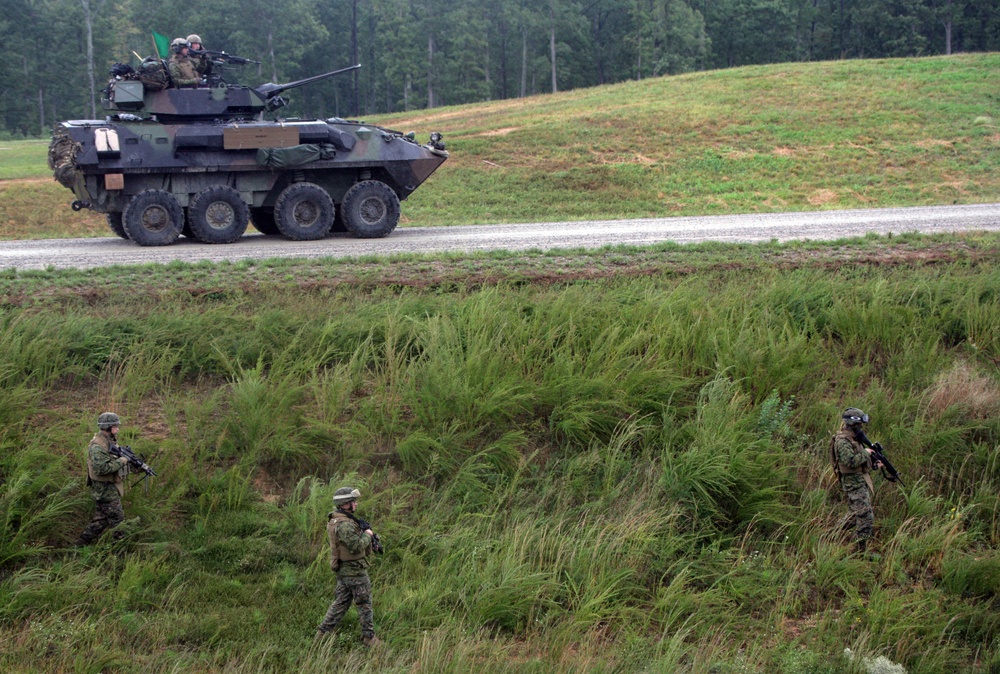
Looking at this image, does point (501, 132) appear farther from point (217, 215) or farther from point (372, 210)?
point (217, 215)

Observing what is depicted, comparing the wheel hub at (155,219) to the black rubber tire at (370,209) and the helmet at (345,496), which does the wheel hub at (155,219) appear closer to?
the black rubber tire at (370,209)

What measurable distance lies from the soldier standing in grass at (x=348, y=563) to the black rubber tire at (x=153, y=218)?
11.4m

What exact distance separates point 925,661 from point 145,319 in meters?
7.91

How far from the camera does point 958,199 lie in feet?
78.3

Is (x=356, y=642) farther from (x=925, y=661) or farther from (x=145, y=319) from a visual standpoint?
(x=145, y=319)

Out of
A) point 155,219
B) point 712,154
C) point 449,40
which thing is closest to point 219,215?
point 155,219

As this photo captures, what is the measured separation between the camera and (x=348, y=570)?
662 cm

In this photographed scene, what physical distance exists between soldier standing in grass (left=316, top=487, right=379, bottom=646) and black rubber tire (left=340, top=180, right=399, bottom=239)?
38.1 ft

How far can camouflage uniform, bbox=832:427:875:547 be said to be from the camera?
8.09 metres

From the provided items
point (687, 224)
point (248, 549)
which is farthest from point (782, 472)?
point (687, 224)

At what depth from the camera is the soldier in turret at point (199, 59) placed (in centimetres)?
1805

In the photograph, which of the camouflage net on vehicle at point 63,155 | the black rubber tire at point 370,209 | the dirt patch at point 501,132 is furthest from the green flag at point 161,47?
the dirt patch at point 501,132

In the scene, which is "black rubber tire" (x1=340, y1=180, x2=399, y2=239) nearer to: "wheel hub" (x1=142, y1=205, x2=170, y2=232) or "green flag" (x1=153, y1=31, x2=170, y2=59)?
"wheel hub" (x1=142, y1=205, x2=170, y2=232)

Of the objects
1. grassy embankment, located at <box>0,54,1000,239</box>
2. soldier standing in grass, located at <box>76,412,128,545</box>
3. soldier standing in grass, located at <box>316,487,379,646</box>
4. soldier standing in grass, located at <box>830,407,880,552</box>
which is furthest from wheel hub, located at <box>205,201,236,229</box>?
soldier standing in grass, located at <box>830,407,880,552</box>
